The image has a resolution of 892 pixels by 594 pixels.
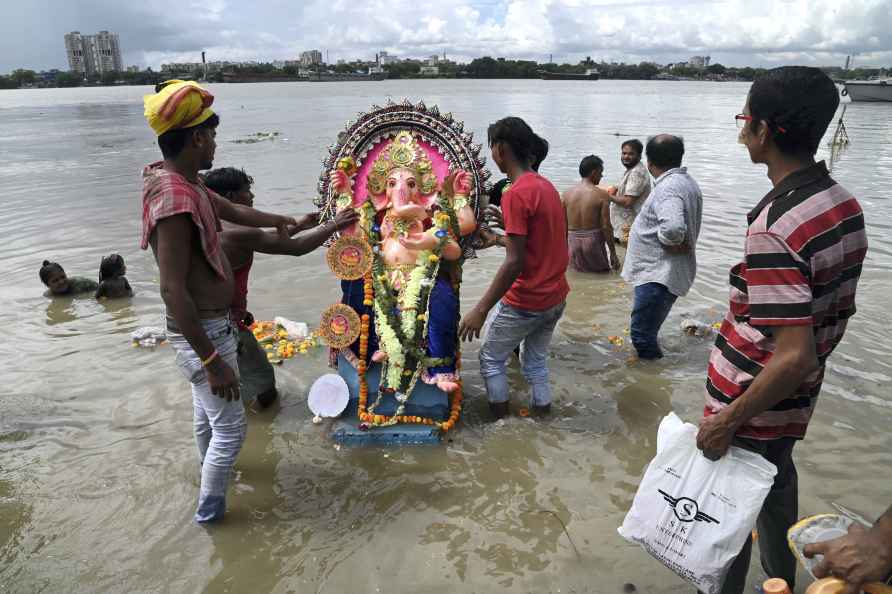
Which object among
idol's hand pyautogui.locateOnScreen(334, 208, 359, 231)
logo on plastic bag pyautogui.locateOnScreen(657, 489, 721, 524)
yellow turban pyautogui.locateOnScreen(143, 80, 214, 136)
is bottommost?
logo on plastic bag pyautogui.locateOnScreen(657, 489, 721, 524)

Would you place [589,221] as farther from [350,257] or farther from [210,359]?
[210,359]

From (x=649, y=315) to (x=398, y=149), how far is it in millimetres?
2663

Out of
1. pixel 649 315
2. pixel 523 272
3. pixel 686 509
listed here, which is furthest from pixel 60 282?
pixel 686 509

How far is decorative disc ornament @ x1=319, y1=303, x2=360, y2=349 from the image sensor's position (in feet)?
13.3

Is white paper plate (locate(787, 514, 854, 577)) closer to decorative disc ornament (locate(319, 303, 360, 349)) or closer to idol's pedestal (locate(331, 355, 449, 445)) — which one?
idol's pedestal (locate(331, 355, 449, 445))

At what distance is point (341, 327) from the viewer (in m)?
4.09

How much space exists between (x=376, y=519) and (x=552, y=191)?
234cm

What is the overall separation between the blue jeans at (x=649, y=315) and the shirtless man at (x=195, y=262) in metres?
3.49

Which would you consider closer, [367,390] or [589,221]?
[367,390]

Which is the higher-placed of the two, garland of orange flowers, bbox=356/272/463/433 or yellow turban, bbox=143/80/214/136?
yellow turban, bbox=143/80/214/136

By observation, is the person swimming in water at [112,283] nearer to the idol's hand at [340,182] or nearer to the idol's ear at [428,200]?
the idol's hand at [340,182]

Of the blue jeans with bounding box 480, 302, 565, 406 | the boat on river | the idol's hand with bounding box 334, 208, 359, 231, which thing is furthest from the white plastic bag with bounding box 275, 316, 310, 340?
the boat on river

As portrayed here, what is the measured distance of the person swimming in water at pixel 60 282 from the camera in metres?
7.02

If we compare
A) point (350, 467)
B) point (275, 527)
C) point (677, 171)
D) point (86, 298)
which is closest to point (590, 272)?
point (677, 171)
